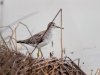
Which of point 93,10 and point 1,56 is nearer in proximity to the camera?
point 1,56

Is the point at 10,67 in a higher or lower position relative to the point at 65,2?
lower

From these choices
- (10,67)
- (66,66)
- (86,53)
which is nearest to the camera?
(10,67)

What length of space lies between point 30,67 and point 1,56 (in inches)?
4.5

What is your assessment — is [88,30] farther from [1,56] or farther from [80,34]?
[1,56]

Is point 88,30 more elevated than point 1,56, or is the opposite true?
point 88,30

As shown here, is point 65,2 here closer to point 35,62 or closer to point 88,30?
point 88,30

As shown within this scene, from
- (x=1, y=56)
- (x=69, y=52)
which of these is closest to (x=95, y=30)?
(x=69, y=52)

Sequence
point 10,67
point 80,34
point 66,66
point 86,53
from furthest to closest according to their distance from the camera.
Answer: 1. point 80,34
2. point 86,53
3. point 66,66
4. point 10,67

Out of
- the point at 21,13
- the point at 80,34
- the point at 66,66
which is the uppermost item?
the point at 21,13

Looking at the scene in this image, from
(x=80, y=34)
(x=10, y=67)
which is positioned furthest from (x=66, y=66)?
(x=80, y=34)

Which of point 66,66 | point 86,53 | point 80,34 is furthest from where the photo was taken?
point 80,34

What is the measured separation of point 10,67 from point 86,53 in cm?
103

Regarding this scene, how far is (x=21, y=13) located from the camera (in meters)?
2.15

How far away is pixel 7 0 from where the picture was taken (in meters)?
2.21
